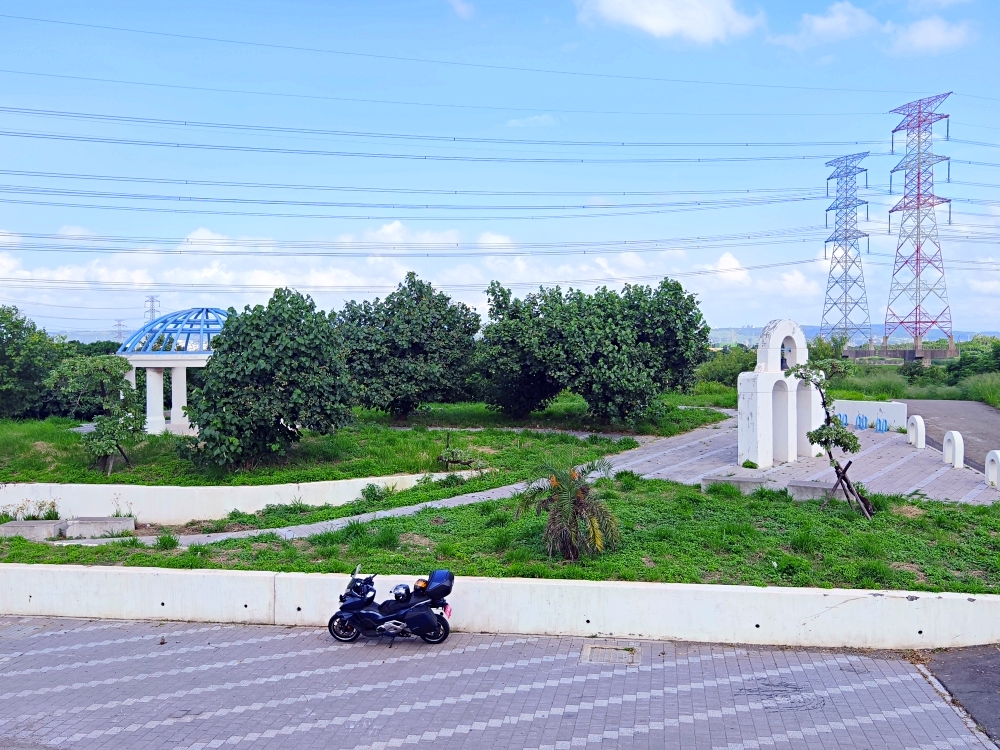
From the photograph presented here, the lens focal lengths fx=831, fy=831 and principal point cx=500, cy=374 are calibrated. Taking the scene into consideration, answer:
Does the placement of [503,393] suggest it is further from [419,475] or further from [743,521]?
[743,521]

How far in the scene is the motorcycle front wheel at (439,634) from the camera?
945 cm

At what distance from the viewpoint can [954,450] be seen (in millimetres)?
19141

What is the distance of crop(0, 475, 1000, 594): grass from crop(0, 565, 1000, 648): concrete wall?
0.61m

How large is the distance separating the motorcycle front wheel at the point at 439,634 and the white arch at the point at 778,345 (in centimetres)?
1224

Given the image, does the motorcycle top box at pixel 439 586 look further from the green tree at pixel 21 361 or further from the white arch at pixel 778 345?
the green tree at pixel 21 361

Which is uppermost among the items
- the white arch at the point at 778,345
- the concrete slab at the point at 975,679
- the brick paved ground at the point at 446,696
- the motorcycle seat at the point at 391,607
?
the white arch at the point at 778,345

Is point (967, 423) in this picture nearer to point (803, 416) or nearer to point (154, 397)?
point (803, 416)

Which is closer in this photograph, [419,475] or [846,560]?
[846,560]

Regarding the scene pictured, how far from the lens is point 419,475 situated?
61.9 ft

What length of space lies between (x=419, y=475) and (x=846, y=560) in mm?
10263

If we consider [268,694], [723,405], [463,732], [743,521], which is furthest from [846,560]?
[723,405]

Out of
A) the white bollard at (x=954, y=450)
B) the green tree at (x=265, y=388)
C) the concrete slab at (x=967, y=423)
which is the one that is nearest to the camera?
the green tree at (x=265, y=388)

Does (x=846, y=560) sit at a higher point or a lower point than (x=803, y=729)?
higher

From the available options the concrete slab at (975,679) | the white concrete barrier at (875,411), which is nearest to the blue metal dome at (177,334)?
the white concrete barrier at (875,411)
